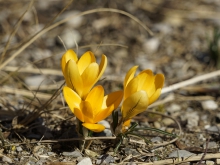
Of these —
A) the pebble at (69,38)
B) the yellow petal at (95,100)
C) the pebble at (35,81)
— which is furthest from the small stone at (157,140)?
the pebble at (69,38)

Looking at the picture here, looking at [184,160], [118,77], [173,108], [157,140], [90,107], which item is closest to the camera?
[90,107]

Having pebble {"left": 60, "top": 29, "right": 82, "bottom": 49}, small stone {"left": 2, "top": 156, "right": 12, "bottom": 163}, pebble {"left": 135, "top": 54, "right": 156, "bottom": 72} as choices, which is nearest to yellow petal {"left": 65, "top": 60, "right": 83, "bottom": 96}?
small stone {"left": 2, "top": 156, "right": 12, "bottom": 163}

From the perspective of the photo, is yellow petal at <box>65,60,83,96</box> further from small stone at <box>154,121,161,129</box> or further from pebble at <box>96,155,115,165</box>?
small stone at <box>154,121,161,129</box>

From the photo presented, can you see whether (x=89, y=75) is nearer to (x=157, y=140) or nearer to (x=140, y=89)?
(x=140, y=89)

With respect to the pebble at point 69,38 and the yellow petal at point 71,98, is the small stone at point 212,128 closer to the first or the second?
the yellow petal at point 71,98

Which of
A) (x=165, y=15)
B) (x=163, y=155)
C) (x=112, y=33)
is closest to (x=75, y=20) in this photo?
(x=112, y=33)

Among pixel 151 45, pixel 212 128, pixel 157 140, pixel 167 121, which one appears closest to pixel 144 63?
pixel 151 45

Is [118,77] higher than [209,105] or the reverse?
higher
